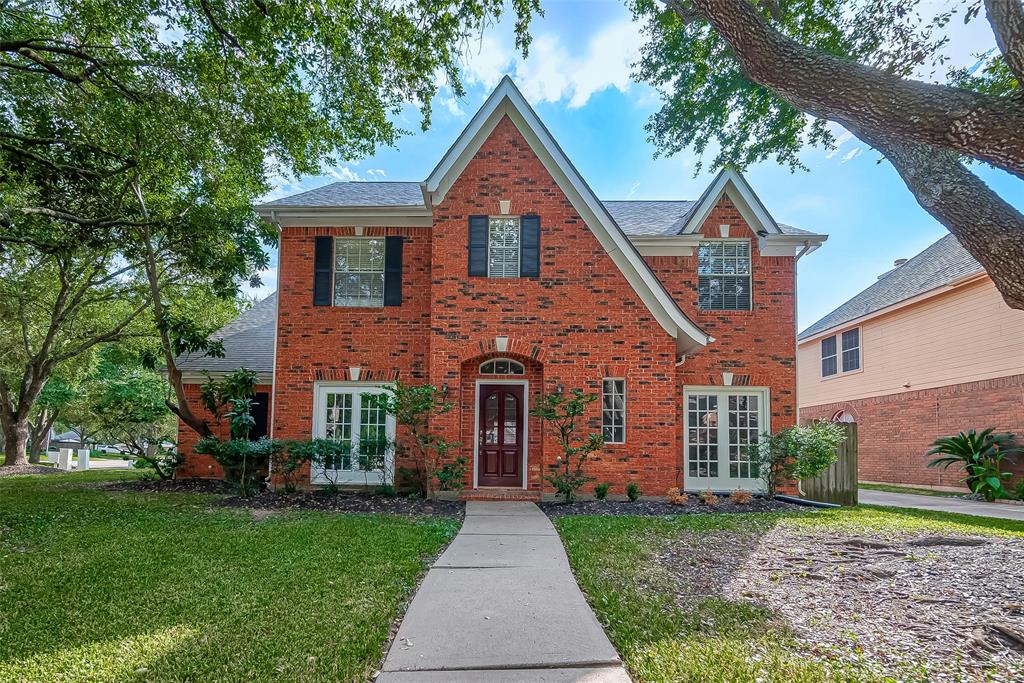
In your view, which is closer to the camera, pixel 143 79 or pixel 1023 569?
pixel 1023 569

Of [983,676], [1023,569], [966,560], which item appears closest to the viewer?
[983,676]

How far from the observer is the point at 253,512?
28.6ft

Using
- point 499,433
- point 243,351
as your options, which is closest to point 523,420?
point 499,433

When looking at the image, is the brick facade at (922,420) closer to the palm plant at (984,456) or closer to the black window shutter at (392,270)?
the palm plant at (984,456)

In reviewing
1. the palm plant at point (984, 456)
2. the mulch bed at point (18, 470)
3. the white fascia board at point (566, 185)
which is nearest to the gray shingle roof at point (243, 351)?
the white fascia board at point (566, 185)

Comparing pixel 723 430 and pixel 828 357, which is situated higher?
pixel 828 357

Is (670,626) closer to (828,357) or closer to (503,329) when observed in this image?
(503,329)

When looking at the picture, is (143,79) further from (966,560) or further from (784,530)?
(966,560)

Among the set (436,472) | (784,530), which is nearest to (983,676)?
(784,530)

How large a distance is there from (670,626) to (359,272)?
30.9ft

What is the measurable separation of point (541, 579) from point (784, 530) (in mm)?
4268

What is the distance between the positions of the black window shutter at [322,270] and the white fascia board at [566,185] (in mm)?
2623

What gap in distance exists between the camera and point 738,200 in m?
12.3

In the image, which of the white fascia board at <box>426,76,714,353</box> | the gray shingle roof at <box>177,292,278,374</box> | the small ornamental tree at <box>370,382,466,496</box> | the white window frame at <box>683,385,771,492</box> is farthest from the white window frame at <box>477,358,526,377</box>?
the gray shingle roof at <box>177,292,278,374</box>
